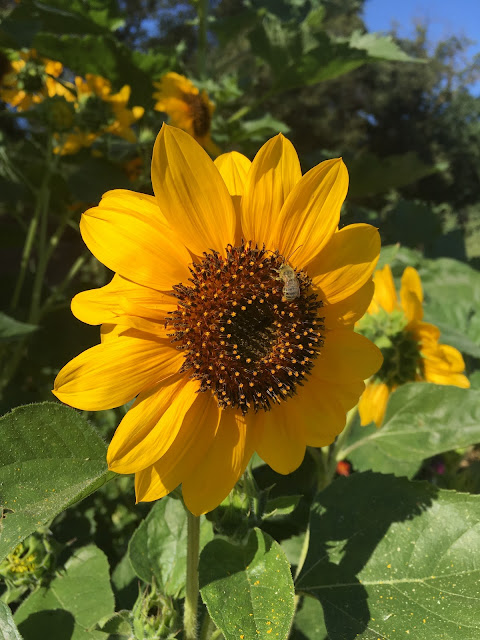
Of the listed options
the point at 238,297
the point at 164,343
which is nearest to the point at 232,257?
the point at 238,297

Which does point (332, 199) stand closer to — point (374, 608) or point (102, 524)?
point (374, 608)

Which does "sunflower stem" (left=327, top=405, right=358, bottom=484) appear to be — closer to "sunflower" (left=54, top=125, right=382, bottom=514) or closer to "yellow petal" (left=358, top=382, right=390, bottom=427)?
"yellow petal" (left=358, top=382, right=390, bottom=427)

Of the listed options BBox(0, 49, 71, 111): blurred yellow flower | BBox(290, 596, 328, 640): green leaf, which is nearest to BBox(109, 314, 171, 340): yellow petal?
BBox(290, 596, 328, 640): green leaf

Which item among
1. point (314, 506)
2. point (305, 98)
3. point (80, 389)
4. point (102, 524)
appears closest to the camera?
point (80, 389)

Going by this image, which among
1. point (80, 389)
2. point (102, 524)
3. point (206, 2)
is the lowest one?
point (102, 524)

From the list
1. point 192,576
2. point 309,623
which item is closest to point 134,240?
point 192,576

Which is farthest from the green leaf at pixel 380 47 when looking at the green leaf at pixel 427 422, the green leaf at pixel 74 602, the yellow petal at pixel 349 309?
the green leaf at pixel 74 602
